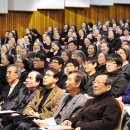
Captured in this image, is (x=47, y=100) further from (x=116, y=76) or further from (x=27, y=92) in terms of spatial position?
(x=116, y=76)

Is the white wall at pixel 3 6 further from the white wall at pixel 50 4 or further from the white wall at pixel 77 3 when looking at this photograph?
the white wall at pixel 77 3

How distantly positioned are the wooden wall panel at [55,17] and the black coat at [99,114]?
1093 centimetres

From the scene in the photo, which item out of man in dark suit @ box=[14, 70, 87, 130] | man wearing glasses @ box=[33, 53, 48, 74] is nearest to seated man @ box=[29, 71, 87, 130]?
man in dark suit @ box=[14, 70, 87, 130]

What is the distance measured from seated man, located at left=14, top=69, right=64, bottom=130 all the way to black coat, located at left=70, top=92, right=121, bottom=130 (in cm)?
65

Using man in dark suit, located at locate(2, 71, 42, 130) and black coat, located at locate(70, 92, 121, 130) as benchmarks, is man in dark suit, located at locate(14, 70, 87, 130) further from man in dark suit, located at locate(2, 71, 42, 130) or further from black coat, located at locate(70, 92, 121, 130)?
man in dark suit, located at locate(2, 71, 42, 130)

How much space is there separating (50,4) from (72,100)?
1079 centimetres

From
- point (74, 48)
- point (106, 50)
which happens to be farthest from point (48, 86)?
point (74, 48)

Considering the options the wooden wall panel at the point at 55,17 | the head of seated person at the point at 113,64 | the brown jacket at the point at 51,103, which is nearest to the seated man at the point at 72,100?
the brown jacket at the point at 51,103

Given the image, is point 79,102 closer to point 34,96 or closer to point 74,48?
point 34,96

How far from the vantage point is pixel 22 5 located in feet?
48.3

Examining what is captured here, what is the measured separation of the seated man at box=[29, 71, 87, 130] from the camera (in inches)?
179

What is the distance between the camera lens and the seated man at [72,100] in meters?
4.56

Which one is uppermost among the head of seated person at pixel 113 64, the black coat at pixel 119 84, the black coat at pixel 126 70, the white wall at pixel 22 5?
the white wall at pixel 22 5

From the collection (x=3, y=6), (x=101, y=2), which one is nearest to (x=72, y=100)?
(x=3, y=6)
